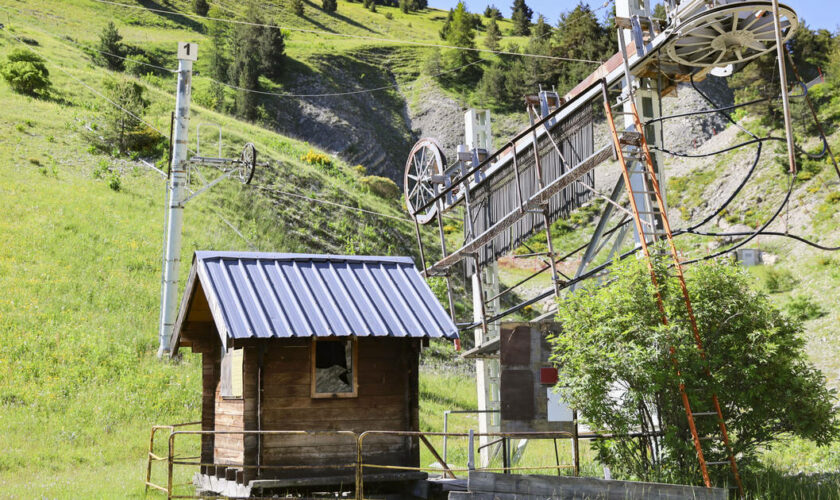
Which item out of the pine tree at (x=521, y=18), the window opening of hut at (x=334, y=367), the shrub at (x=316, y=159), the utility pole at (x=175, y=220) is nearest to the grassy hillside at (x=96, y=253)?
the shrub at (x=316, y=159)

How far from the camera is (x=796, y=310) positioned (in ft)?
97.1

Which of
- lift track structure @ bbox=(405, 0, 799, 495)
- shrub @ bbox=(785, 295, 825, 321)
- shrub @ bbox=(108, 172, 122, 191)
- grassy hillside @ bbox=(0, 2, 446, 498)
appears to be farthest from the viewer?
shrub @ bbox=(108, 172, 122, 191)

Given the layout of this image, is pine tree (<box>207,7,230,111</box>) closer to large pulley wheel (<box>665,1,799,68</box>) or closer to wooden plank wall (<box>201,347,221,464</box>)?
wooden plank wall (<box>201,347,221,464</box>)

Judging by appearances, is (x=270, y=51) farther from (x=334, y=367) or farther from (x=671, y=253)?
(x=671, y=253)

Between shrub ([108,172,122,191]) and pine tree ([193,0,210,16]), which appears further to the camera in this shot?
pine tree ([193,0,210,16])

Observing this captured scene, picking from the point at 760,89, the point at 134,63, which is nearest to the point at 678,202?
the point at 760,89

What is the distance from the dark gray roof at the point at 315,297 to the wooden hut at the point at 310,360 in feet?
0.06

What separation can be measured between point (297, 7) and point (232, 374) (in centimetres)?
10225

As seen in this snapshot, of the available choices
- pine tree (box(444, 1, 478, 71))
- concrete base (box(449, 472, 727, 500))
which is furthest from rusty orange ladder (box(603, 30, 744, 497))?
pine tree (box(444, 1, 478, 71))

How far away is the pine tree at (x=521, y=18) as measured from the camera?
4747 inches

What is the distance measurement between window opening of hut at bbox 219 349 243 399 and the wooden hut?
0.02 metres

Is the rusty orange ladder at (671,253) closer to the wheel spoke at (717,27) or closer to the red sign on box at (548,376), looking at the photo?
the wheel spoke at (717,27)

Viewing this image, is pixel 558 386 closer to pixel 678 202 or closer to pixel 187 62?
pixel 187 62

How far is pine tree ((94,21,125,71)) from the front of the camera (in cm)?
6531
